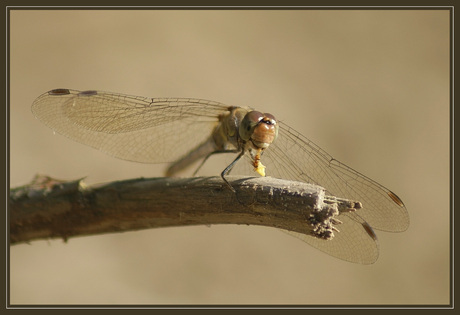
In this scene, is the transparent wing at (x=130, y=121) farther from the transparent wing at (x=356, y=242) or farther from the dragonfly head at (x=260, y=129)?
the transparent wing at (x=356, y=242)

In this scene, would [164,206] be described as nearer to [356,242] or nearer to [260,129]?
[260,129]

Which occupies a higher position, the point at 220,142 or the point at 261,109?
the point at 220,142

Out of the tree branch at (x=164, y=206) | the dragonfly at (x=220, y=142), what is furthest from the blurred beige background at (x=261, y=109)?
the tree branch at (x=164, y=206)

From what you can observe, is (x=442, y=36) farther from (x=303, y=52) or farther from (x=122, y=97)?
(x=122, y=97)

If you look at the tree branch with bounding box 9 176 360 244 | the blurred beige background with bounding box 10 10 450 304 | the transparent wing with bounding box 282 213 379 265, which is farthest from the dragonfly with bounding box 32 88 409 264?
the blurred beige background with bounding box 10 10 450 304

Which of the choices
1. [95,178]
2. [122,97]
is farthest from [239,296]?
[122,97]

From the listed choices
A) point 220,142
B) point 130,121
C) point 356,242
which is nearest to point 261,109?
point 220,142
